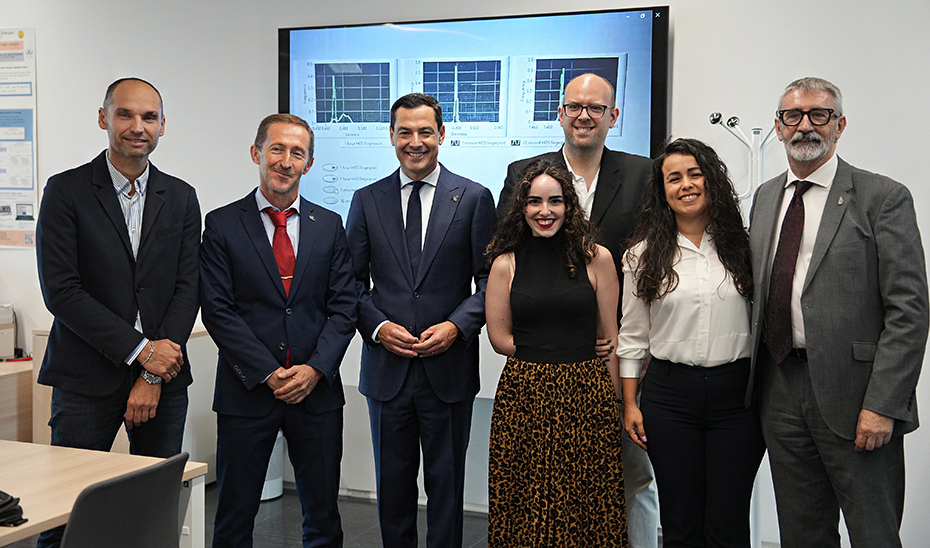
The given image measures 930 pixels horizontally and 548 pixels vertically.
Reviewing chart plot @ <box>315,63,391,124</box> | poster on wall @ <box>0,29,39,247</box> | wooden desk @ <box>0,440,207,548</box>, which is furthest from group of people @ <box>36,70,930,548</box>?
poster on wall @ <box>0,29,39,247</box>

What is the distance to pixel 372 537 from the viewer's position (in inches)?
150

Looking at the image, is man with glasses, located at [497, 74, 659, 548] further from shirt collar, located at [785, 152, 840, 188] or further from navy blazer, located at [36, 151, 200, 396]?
navy blazer, located at [36, 151, 200, 396]

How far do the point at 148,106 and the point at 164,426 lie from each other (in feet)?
3.74

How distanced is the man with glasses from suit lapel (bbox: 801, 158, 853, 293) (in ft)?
2.14

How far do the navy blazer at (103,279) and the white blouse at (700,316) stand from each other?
5.47 feet

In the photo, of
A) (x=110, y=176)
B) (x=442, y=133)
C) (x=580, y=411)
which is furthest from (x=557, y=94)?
(x=110, y=176)

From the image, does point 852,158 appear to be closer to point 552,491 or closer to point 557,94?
point 557,94

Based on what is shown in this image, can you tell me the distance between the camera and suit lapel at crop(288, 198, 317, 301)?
2.75 m

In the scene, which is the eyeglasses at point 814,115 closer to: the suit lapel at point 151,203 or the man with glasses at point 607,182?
the man with glasses at point 607,182

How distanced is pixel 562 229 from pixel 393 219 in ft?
2.15

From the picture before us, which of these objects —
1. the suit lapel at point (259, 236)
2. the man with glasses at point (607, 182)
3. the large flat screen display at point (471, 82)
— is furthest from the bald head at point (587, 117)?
the suit lapel at point (259, 236)

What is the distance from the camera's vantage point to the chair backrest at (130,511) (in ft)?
5.36

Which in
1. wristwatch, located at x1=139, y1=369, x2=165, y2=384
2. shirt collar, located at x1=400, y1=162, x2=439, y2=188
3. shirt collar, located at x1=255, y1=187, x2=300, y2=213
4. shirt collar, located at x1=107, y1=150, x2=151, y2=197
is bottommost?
Answer: wristwatch, located at x1=139, y1=369, x2=165, y2=384

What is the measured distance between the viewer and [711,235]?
254cm
